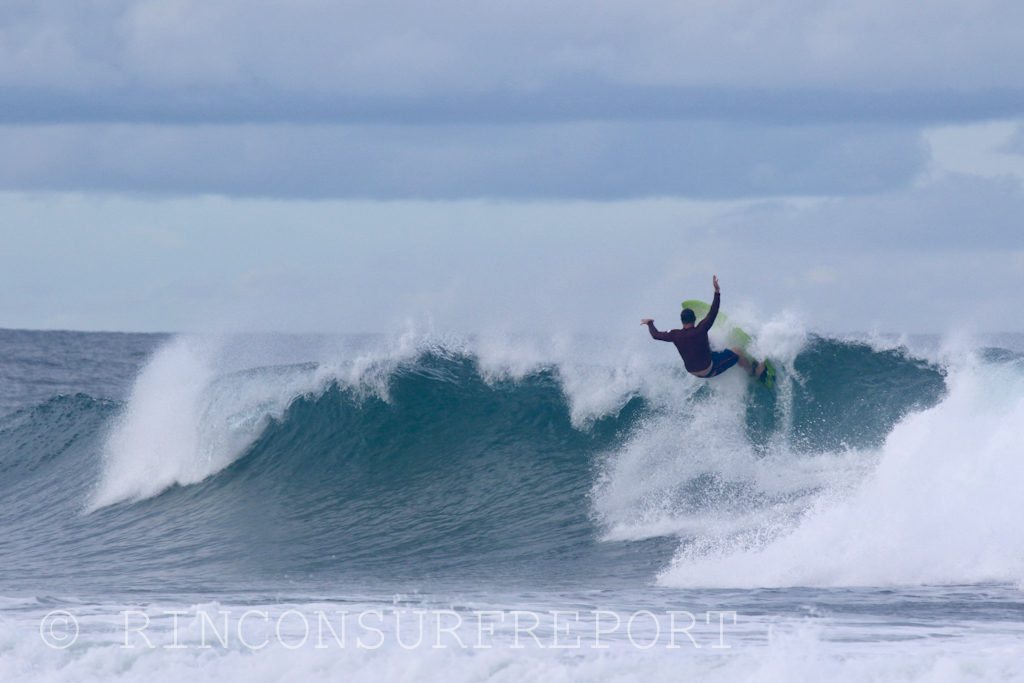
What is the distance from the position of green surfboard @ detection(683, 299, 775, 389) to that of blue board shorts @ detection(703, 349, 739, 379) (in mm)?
180

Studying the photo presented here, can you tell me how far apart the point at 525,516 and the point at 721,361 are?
300cm

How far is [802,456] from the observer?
10773mm

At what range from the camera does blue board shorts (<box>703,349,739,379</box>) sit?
11.2 m

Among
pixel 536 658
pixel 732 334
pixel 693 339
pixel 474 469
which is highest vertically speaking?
pixel 732 334

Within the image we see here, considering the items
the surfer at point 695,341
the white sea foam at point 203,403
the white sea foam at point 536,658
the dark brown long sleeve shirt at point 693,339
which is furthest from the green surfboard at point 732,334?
the white sea foam at point 536,658

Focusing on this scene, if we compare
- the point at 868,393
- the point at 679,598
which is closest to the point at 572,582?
the point at 679,598

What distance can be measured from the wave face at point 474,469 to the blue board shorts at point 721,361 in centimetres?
59

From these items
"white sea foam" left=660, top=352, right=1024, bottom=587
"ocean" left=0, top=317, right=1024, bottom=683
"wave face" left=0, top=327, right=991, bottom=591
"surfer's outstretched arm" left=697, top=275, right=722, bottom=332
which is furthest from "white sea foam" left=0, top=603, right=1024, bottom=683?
"surfer's outstretched arm" left=697, top=275, right=722, bottom=332

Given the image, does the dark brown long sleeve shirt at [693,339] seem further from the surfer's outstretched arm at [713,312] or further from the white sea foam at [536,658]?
the white sea foam at [536,658]

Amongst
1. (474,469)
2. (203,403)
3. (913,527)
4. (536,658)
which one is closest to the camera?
(536,658)

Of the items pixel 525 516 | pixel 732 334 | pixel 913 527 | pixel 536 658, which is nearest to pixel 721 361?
pixel 732 334

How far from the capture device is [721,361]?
37.0 ft

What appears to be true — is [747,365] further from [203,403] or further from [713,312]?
[203,403]

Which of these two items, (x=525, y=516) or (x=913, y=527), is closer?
(x=913, y=527)
